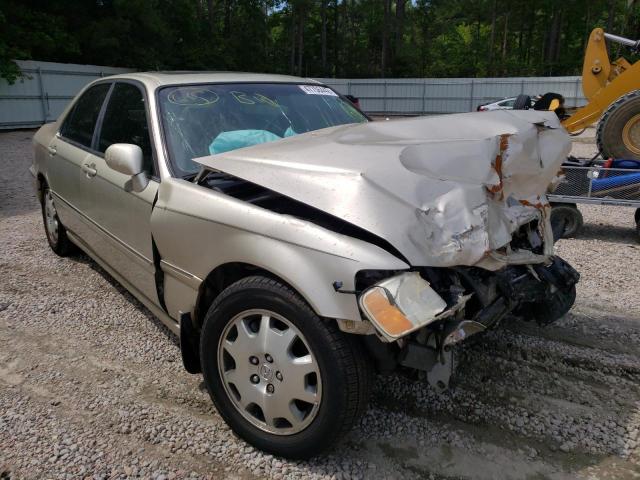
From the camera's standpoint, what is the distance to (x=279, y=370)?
235 centimetres

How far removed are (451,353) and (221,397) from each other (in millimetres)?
1139

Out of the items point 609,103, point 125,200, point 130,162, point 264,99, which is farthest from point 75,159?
point 609,103

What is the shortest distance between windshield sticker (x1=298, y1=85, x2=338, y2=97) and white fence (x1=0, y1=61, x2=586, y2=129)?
61.2ft

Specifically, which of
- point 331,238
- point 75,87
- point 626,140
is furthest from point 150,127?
point 75,87

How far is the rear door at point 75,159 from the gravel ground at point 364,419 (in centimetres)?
74

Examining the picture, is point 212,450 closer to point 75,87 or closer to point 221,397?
point 221,397

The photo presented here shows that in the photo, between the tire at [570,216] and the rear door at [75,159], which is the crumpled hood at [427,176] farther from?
the tire at [570,216]

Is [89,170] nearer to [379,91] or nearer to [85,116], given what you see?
[85,116]

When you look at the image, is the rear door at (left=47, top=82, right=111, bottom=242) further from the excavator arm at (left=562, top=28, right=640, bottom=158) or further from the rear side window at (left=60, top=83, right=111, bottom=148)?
the excavator arm at (left=562, top=28, right=640, bottom=158)

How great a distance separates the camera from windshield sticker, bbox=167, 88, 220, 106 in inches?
133

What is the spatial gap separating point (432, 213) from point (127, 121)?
2377 millimetres

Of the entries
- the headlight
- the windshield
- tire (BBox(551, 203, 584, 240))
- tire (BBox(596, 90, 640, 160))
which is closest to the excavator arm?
tire (BBox(596, 90, 640, 160))

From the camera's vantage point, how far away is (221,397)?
2.60 metres

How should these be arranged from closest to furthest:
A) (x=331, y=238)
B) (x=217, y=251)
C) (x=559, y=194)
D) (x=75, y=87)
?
(x=331, y=238) → (x=217, y=251) → (x=559, y=194) → (x=75, y=87)
